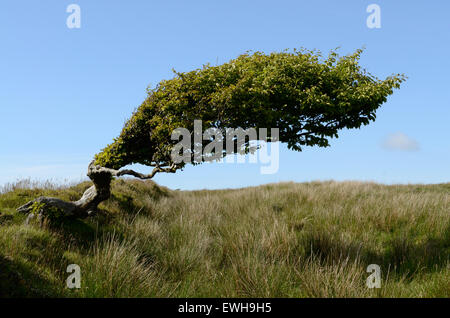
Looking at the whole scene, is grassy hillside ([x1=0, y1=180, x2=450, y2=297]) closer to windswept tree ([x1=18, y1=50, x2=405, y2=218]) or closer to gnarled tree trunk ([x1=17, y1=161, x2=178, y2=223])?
gnarled tree trunk ([x1=17, y1=161, x2=178, y2=223])

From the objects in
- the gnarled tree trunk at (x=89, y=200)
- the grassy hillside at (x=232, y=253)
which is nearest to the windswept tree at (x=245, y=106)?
the gnarled tree trunk at (x=89, y=200)

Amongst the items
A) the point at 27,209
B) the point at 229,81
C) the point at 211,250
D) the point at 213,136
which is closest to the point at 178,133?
the point at 213,136

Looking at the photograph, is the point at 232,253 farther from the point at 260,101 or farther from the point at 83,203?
the point at 83,203

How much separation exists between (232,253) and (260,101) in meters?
4.35

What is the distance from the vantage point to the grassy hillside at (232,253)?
6297 millimetres

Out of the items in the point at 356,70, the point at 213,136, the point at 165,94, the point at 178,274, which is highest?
the point at 356,70

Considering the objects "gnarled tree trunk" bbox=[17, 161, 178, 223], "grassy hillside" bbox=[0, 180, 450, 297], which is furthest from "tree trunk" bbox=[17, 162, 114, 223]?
"grassy hillside" bbox=[0, 180, 450, 297]

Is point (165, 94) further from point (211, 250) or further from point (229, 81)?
point (211, 250)

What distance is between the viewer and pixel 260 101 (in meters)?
9.77

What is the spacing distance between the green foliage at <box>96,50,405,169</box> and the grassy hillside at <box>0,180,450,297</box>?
112 inches

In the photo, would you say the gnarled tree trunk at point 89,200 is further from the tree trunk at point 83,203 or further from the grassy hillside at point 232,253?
the grassy hillside at point 232,253

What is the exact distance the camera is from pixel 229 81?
34.1 feet

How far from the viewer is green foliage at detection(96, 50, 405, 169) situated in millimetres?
9805
